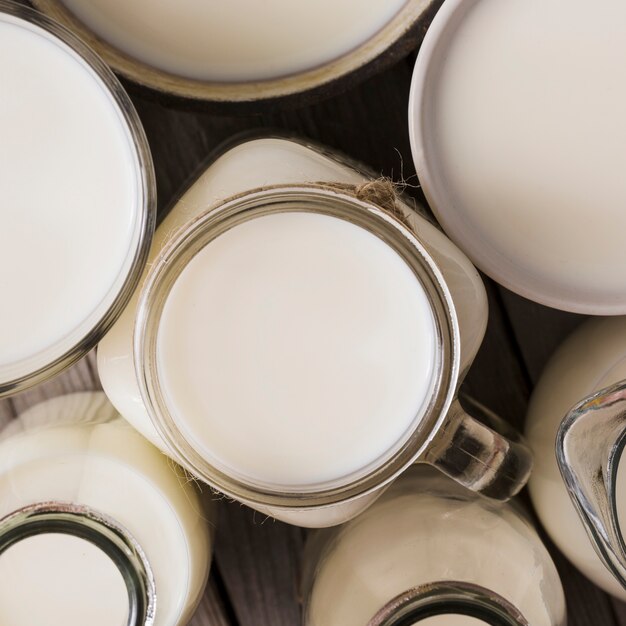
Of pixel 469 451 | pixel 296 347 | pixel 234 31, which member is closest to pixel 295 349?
pixel 296 347

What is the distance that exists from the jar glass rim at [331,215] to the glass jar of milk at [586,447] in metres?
0.08

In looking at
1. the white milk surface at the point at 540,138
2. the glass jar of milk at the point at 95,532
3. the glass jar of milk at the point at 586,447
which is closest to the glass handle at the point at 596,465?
the glass jar of milk at the point at 586,447

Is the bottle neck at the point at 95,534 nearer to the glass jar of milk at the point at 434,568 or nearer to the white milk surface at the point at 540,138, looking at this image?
the glass jar of milk at the point at 434,568

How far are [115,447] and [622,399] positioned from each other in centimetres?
30

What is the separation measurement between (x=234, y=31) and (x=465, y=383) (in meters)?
0.31

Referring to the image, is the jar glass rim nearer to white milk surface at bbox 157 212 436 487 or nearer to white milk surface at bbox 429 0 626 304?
white milk surface at bbox 157 212 436 487

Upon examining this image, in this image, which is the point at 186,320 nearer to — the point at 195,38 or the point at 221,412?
the point at 221,412

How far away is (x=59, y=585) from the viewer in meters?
0.48

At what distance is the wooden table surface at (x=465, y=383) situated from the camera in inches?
23.5

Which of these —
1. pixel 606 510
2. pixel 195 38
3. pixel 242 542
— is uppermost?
pixel 195 38

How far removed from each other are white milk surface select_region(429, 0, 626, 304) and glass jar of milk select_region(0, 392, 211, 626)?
249mm

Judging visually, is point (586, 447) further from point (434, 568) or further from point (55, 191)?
point (55, 191)

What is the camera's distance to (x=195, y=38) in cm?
51

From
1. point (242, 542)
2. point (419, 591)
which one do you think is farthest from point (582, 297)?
point (242, 542)
